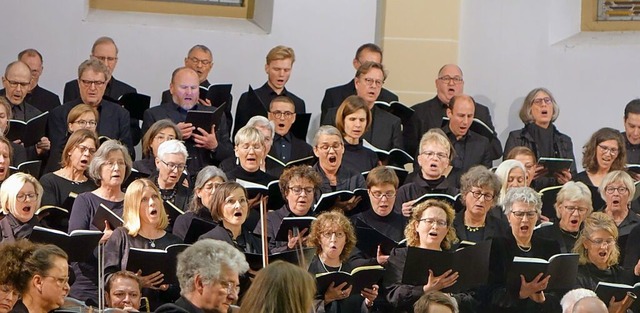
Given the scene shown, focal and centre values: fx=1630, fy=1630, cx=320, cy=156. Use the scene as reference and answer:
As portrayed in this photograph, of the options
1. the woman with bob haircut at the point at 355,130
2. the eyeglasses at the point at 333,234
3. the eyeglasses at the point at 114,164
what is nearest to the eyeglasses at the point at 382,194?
the eyeglasses at the point at 333,234

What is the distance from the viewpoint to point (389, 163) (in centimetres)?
1023

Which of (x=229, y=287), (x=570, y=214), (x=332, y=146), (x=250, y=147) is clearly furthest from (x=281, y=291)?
(x=570, y=214)

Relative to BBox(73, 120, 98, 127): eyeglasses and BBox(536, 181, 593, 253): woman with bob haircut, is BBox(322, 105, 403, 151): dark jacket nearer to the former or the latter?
BBox(536, 181, 593, 253): woman with bob haircut

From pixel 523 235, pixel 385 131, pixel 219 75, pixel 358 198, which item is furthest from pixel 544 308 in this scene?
pixel 219 75

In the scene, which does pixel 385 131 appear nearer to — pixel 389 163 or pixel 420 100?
pixel 389 163

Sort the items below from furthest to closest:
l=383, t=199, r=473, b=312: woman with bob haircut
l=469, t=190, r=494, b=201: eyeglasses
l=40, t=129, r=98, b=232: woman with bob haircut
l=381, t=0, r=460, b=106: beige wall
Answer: l=381, t=0, r=460, b=106: beige wall < l=469, t=190, r=494, b=201: eyeglasses < l=40, t=129, r=98, b=232: woman with bob haircut < l=383, t=199, r=473, b=312: woman with bob haircut

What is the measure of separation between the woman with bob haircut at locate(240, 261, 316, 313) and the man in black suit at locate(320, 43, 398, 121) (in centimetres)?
549

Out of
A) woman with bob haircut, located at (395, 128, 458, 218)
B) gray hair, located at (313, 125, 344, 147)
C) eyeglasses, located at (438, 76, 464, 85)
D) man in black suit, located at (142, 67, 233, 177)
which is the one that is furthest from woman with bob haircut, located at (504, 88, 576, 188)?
man in black suit, located at (142, 67, 233, 177)

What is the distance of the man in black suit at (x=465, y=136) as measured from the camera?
34.9 ft

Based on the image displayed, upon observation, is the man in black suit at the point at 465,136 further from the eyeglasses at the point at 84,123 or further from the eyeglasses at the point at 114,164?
the eyeglasses at the point at 114,164

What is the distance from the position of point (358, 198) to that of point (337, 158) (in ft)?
1.60

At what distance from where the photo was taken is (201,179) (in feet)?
29.8

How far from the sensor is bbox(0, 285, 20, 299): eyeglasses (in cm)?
688

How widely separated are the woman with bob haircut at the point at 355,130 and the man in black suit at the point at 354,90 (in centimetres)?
94
